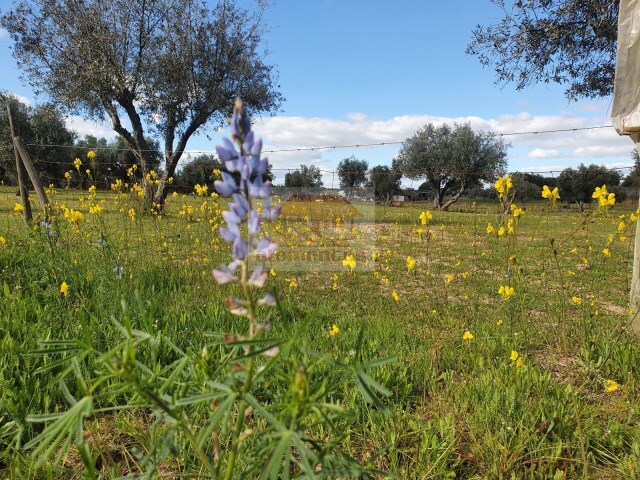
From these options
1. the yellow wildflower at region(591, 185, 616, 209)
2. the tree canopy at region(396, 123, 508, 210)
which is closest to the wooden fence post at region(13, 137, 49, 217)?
the yellow wildflower at region(591, 185, 616, 209)

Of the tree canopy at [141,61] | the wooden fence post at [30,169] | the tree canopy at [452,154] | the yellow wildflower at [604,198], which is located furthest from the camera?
the tree canopy at [452,154]

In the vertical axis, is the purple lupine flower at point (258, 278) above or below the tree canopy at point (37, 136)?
below

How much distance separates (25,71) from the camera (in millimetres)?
14094

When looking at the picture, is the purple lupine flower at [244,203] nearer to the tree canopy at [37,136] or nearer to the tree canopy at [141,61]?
the tree canopy at [141,61]

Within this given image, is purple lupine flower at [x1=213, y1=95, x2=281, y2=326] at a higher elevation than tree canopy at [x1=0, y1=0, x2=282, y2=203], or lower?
lower

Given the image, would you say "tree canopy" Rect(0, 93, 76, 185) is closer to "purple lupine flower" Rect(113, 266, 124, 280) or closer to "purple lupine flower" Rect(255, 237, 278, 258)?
"purple lupine flower" Rect(113, 266, 124, 280)

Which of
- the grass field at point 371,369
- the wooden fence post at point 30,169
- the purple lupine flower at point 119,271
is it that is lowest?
the grass field at point 371,369

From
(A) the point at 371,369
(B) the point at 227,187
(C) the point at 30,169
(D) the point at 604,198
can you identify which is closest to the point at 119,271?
(A) the point at 371,369

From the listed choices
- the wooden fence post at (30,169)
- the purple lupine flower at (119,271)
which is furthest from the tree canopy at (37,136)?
the purple lupine flower at (119,271)

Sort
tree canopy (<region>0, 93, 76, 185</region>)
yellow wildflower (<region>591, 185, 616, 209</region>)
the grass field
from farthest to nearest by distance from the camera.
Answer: tree canopy (<region>0, 93, 76, 185</region>), yellow wildflower (<region>591, 185, 616, 209</region>), the grass field

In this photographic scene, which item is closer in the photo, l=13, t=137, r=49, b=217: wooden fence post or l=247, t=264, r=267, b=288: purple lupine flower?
l=247, t=264, r=267, b=288: purple lupine flower

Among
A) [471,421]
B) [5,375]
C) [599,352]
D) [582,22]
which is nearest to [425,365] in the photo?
[471,421]

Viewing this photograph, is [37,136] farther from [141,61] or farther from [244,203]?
[244,203]

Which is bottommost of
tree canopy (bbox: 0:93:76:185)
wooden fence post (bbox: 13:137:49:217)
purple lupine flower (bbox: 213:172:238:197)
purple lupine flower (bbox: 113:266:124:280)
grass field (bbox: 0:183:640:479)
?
grass field (bbox: 0:183:640:479)
